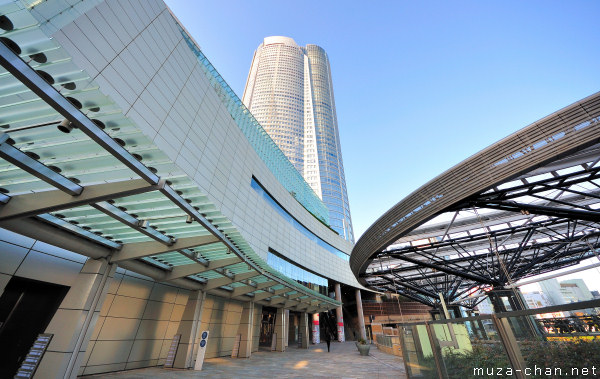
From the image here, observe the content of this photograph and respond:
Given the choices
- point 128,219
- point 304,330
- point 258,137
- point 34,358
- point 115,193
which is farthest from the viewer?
point 304,330

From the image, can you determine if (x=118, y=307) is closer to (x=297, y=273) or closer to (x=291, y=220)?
(x=291, y=220)

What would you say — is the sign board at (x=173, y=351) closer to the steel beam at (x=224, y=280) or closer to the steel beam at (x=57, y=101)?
the steel beam at (x=224, y=280)

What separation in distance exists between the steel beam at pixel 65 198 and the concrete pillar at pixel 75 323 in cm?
337

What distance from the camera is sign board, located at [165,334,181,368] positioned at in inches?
483

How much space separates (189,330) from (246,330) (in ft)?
22.9

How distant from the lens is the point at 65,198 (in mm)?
5770

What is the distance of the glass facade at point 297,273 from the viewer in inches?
1079

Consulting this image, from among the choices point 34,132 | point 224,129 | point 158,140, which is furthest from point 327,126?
point 34,132

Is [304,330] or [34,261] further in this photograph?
[304,330]

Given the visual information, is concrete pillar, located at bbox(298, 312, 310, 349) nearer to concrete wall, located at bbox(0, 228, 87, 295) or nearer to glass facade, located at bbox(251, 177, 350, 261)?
glass facade, located at bbox(251, 177, 350, 261)

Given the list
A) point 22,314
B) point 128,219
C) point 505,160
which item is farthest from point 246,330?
point 505,160

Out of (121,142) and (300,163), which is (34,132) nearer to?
(121,142)

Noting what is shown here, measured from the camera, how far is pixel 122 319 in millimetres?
11211

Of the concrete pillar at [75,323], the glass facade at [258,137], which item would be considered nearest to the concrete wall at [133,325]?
the concrete pillar at [75,323]
